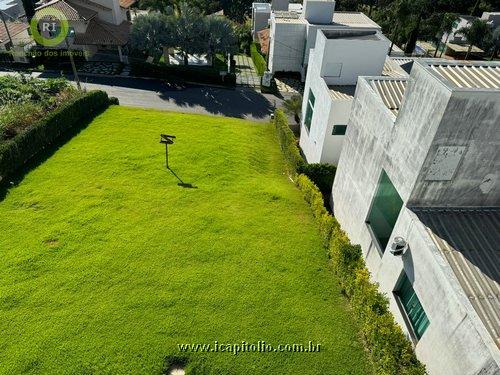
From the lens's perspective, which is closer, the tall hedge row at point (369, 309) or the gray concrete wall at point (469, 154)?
the gray concrete wall at point (469, 154)

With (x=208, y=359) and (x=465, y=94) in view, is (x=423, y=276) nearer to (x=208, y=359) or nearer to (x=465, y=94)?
(x=465, y=94)

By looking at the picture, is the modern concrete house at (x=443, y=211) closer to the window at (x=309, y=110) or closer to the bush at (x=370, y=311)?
the bush at (x=370, y=311)

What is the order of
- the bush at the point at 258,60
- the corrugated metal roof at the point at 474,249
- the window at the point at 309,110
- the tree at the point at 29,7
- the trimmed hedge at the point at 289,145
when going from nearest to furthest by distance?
the corrugated metal roof at the point at 474,249 < the trimmed hedge at the point at 289,145 < the window at the point at 309,110 < the bush at the point at 258,60 < the tree at the point at 29,7

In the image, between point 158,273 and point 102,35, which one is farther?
point 102,35

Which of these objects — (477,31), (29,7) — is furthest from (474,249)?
(29,7)


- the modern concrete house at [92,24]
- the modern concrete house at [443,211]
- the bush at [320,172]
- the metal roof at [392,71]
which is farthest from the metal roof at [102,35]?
the modern concrete house at [443,211]

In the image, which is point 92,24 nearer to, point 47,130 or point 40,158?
point 47,130
